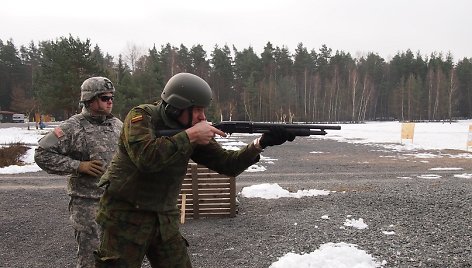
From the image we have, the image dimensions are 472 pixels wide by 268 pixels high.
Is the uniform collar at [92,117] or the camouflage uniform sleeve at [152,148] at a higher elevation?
the uniform collar at [92,117]

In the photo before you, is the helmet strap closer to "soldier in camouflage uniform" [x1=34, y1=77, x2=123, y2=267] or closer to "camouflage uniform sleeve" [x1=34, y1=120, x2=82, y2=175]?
"soldier in camouflage uniform" [x1=34, y1=77, x2=123, y2=267]

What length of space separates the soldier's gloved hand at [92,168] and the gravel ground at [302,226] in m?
2.35

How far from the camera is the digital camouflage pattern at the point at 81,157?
3.34 meters

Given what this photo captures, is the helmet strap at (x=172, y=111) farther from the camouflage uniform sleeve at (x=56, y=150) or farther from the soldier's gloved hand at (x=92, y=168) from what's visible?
the camouflage uniform sleeve at (x=56, y=150)

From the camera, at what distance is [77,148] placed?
354 centimetres

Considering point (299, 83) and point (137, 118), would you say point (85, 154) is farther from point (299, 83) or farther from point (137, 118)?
point (299, 83)

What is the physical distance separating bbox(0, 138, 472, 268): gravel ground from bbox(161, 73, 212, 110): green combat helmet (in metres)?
3.22

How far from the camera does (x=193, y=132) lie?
226cm

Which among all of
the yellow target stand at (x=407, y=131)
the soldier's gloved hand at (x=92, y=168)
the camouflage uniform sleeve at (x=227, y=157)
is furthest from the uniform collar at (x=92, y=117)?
the yellow target stand at (x=407, y=131)

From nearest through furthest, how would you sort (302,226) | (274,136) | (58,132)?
(274,136) < (58,132) < (302,226)

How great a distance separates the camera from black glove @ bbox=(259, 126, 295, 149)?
271 centimetres

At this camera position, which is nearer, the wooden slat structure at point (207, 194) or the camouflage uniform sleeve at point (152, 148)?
the camouflage uniform sleeve at point (152, 148)

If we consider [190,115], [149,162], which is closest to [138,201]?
[149,162]

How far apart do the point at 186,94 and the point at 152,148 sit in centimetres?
45
